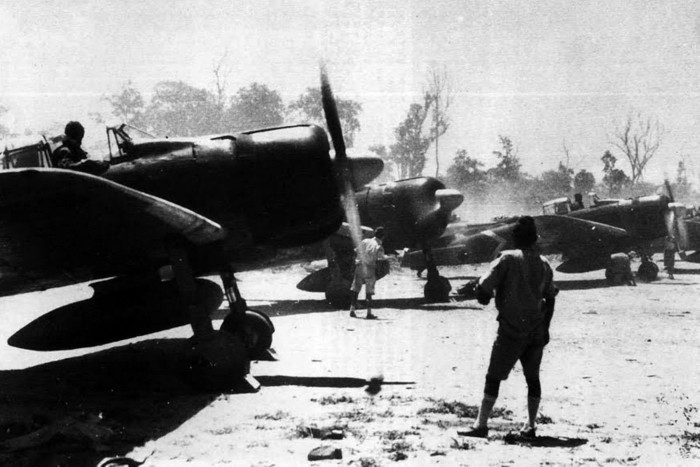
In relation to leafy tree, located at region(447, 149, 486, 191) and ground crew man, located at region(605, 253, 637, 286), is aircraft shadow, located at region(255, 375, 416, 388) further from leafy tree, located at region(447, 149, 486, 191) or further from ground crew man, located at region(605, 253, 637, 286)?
leafy tree, located at region(447, 149, 486, 191)

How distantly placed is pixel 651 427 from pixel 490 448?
4.50ft

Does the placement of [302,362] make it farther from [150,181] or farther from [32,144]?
[32,144]

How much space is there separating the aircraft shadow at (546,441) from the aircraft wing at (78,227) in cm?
327

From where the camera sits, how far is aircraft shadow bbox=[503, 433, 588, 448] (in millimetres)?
4336

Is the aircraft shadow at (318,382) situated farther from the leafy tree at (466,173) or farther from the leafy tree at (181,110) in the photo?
the leafy tree at (466,173)

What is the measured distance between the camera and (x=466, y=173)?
64875mm

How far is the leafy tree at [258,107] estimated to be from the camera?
62656 mm

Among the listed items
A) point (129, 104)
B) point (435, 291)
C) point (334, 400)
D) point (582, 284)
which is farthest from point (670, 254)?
point (129, 104)

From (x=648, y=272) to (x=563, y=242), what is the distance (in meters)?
3.39

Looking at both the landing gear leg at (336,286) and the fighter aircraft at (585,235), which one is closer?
the landing gear leg at (336,286)

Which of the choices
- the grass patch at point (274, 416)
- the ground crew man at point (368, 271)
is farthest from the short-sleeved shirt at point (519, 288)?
the ground crew man at point (368, 271)

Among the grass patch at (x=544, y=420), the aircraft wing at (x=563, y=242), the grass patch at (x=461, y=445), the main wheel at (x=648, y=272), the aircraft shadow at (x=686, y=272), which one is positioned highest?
the grass patch at (x=461, y=445)

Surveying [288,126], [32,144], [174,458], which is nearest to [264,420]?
[174,458]

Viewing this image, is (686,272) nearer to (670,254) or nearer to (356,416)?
(670,254)
